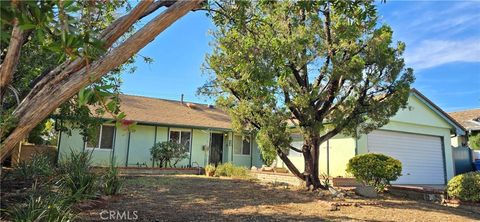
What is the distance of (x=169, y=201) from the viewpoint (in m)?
8.54

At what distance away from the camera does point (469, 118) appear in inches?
1169

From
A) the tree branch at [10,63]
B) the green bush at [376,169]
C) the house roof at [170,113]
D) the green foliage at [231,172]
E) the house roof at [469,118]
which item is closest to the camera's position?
the tree branch at [10,63]

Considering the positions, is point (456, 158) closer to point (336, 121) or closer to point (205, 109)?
point (336, 121)

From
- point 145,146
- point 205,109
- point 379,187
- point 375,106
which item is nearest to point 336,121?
point 375,106

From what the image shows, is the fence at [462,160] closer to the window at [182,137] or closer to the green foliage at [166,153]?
the window at [182,137]

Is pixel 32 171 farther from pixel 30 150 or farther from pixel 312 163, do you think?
pixel 30 150

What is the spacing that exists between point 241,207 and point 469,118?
28434 mm

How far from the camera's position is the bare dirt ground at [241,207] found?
712 centimetres

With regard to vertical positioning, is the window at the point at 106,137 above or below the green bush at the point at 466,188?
above

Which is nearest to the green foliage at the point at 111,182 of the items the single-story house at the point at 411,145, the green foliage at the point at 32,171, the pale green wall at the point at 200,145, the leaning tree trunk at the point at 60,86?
the green foliage at the point at 32,171

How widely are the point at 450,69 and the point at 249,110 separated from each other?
15298 millimetres

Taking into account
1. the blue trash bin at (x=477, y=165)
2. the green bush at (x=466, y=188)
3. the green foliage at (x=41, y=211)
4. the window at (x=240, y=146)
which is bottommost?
the green foliage at (x=41, y=211)

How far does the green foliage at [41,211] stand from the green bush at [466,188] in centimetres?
1116

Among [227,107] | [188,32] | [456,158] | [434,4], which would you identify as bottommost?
[456,158]
